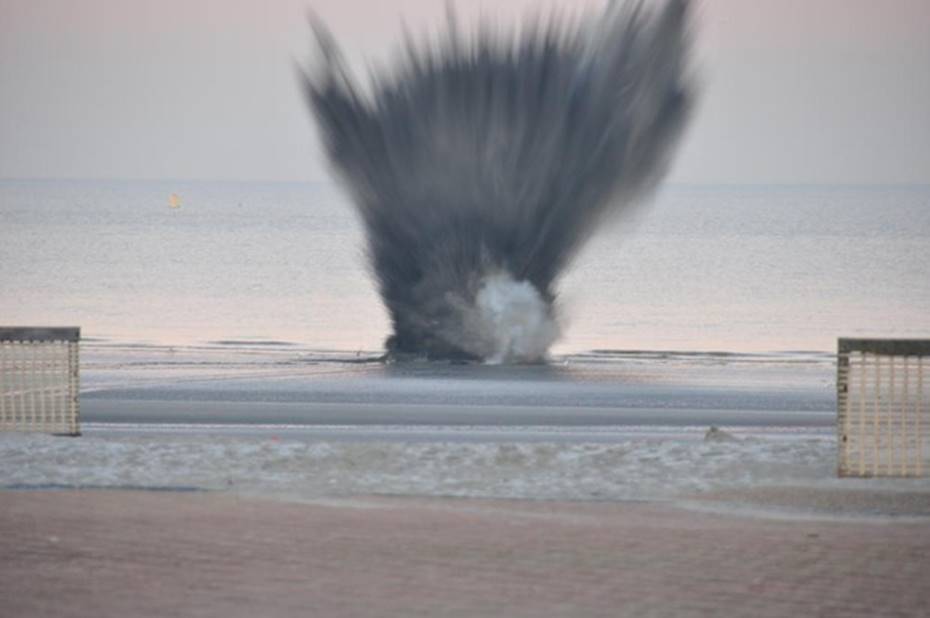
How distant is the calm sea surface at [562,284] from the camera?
46781 mm

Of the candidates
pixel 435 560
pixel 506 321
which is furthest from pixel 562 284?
pixel 435 560

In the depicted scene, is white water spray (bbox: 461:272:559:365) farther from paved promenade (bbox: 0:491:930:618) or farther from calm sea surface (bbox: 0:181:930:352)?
paved promenade (bbox: 0:491:930:618)

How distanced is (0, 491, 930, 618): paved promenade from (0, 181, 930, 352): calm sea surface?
66.0 feet

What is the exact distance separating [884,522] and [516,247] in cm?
1916

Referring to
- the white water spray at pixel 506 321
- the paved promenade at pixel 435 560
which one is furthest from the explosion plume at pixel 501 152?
the paved promenade at pixel 435 560

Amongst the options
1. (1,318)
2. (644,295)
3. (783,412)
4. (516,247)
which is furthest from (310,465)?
(644,295)

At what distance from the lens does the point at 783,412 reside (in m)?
21.2

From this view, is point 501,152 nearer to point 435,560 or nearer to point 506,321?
point 506,321

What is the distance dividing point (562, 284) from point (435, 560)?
75.4 ft

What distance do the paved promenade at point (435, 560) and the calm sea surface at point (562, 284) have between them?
66.0ft

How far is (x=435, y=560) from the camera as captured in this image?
9023 mm

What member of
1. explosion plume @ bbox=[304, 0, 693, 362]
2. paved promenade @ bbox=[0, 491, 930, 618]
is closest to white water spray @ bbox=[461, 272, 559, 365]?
explosion plume @ bbox=[304, 0, 693, 362]

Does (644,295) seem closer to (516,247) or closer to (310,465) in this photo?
(516,247)

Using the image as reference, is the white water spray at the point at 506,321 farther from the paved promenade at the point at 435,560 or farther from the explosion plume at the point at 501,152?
the paved promenade at the point at 435,560
